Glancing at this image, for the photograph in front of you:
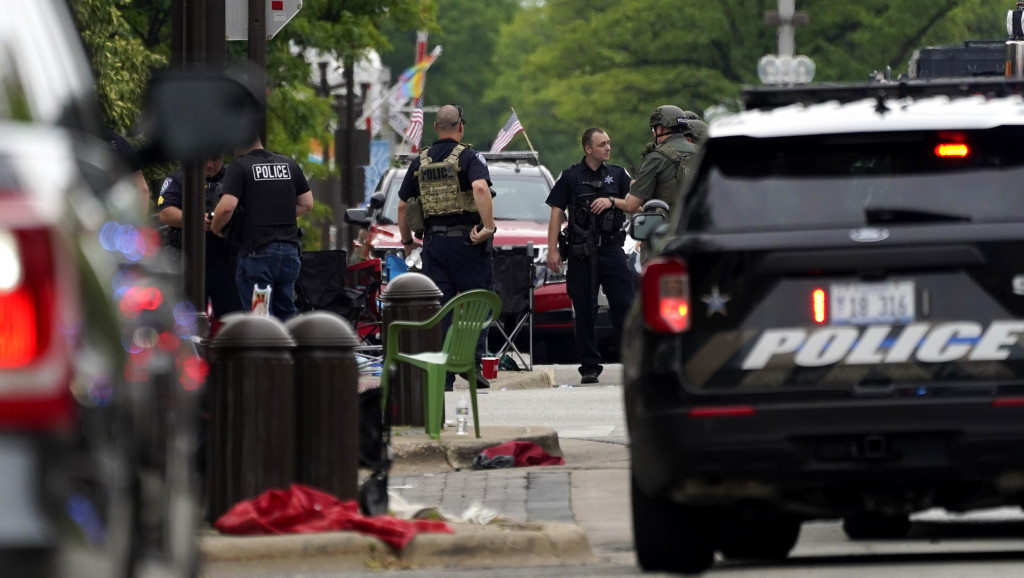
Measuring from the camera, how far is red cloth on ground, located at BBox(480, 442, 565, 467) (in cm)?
1187

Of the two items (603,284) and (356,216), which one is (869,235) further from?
(356,216)

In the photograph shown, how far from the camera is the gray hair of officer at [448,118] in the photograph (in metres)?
15.7

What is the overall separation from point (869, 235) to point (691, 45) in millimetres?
51075

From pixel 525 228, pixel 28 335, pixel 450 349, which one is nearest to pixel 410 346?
pixel 450 349

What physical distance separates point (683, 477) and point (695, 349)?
1.34 ft

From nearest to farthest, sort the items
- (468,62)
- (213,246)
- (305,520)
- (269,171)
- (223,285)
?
1. (305,520)
2. (269,171)
3. (213,246)
4. (223,285)
5. (468,62)

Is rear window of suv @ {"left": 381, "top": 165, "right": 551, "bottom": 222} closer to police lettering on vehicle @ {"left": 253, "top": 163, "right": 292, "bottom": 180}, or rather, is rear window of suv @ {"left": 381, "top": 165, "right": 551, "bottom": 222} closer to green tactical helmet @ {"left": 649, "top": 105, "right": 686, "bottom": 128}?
green tactical helmet @ {"left": 649, "top": 105, "right": 686, "bottom": 128}

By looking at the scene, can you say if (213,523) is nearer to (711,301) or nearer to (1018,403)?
(711,301)

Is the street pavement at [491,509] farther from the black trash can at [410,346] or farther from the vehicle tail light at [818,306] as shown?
the vehicle tail light at [818,306]

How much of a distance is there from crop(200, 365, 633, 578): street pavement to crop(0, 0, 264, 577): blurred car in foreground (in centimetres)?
265

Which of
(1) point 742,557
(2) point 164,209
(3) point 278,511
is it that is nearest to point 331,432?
(3) point 278,511

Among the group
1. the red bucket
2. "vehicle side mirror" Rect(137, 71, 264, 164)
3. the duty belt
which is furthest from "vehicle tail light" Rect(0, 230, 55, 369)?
the red bucket

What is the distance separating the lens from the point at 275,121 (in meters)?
29.3

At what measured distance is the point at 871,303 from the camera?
6898mm
